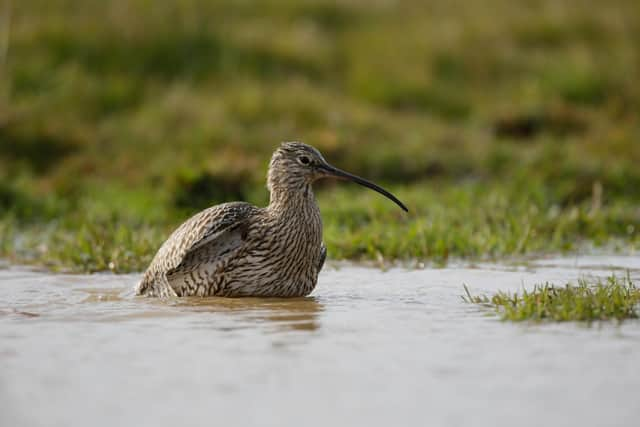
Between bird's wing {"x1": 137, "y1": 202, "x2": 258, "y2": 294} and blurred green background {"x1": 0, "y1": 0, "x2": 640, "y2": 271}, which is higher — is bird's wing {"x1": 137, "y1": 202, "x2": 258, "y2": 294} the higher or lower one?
the lower one

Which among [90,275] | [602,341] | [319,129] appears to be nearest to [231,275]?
[90,275]

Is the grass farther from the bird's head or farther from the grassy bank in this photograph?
the grassy bank

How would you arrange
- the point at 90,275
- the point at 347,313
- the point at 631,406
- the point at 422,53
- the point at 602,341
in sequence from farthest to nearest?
1. the point at 422,53
2. the point at 90,275
3. the point at 347,313
4. the point at 602,341
5. the point at 631,406

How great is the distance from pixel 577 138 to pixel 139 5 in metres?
7.41

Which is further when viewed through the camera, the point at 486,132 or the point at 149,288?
the point at 486,132

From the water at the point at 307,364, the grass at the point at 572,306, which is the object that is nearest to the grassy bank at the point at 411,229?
the water at the point at 307,364

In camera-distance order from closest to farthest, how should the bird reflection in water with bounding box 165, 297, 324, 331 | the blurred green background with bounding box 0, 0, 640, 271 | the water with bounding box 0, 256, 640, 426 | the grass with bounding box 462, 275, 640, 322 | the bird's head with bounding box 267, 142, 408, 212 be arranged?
1. the water with bounding box 0, 256, 640, 426
2. the grass with bounding box 462, 275, 640, 322
3. the bird reflection in water with bounding box 165, 297, 324, 331
4. the bird's head with bounding box 267, 142, 408, 212
5. the blurred green background with bounding box 0, 0, 640, 271

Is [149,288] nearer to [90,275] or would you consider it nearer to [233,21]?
[90,275]

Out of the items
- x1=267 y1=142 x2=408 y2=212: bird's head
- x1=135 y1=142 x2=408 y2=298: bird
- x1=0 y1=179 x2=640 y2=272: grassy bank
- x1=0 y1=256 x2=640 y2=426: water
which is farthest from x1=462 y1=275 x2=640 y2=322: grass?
x1=0 y1=179 x2=640 y2=272: grassy bank

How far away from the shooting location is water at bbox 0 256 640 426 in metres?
3.73

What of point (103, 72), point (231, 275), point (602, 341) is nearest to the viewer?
point (602, 341)

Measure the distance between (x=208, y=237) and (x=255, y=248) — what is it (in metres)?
0.30

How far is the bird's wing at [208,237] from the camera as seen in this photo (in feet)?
21.2

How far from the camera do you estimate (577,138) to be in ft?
45.2
